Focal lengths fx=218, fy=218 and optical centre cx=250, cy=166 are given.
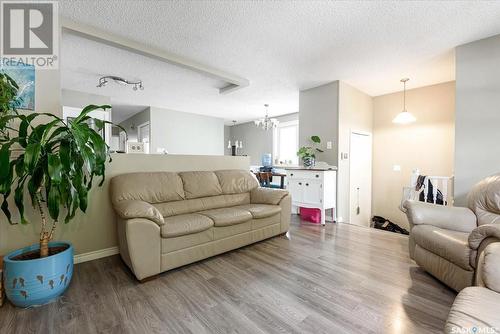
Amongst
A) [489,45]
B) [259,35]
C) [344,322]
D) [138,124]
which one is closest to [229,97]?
[259,35]

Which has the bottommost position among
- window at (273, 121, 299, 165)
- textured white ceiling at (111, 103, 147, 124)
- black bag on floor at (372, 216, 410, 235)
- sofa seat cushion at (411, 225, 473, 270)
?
black bag on floor at (372, 216, 410, 235)

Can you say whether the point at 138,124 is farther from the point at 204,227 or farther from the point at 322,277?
the point at 322,277

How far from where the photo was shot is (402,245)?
2838mm

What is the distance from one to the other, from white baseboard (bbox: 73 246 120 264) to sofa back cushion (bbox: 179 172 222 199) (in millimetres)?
1035

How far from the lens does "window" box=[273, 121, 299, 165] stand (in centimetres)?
688

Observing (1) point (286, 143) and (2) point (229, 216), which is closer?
(2) point (229, 216)

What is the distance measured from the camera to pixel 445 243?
70.3 inches

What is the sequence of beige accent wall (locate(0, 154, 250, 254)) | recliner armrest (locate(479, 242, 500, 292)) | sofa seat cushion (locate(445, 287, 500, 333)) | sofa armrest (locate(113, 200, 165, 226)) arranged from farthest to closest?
1. beige accent wall (locate(0, 154, 250, 254))
2. sofa armrest (locate(113, 200, 165, 226))
3. recliner armrest (locate(479, 242, 500, 292))
4. sofa seat cushion (locate(445, 287, 500, 333))

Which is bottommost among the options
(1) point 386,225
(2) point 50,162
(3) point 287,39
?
(1) point 386,225

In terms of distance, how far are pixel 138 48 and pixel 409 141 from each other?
494 cm

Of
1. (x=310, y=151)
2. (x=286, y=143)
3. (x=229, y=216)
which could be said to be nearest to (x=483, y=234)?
(x=229, y=216)

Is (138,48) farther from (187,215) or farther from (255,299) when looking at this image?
(255,299)

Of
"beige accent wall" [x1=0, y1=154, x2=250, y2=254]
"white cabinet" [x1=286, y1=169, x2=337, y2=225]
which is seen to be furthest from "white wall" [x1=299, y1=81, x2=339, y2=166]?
"beige accent wall" [x1=0, y1=154, x2=250, y2=254]

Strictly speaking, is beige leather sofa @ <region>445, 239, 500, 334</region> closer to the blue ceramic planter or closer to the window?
the blue ceramic planter
